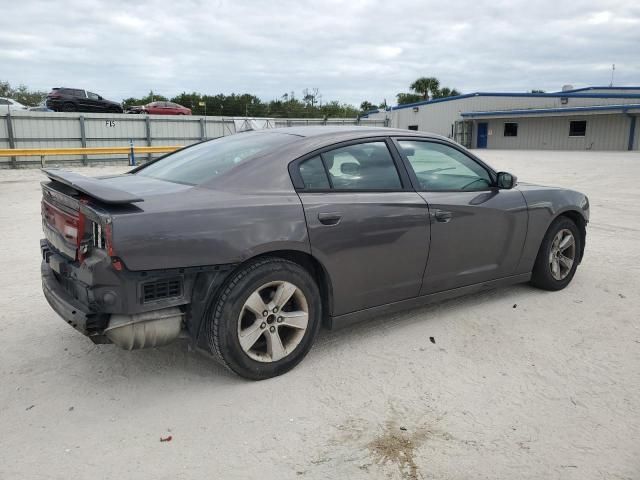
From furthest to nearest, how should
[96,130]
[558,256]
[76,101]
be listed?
[76,101] → [96,130] → [558,256]

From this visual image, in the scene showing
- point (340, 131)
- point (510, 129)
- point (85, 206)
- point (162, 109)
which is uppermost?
point (162, 109)

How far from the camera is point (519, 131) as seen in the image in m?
39.1

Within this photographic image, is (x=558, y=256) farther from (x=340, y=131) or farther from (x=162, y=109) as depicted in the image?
(x=162, y=109)

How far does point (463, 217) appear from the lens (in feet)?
13.0

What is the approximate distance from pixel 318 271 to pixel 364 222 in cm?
45

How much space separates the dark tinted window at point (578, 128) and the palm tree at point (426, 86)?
106 feet

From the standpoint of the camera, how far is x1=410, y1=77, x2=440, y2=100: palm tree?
66250mm

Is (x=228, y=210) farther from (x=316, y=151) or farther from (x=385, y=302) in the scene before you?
(x=385, y=302)

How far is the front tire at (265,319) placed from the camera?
297 cm

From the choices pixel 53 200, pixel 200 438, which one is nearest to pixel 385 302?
pixel 200 438

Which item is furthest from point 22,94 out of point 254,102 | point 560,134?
point 560,134

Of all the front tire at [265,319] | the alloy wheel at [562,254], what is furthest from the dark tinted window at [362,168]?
the alloy wheel at [562,254]

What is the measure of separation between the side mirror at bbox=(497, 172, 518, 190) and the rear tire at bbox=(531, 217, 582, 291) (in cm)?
75

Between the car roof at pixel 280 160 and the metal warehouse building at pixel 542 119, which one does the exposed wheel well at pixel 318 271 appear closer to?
the car roof at pixel 280 160
